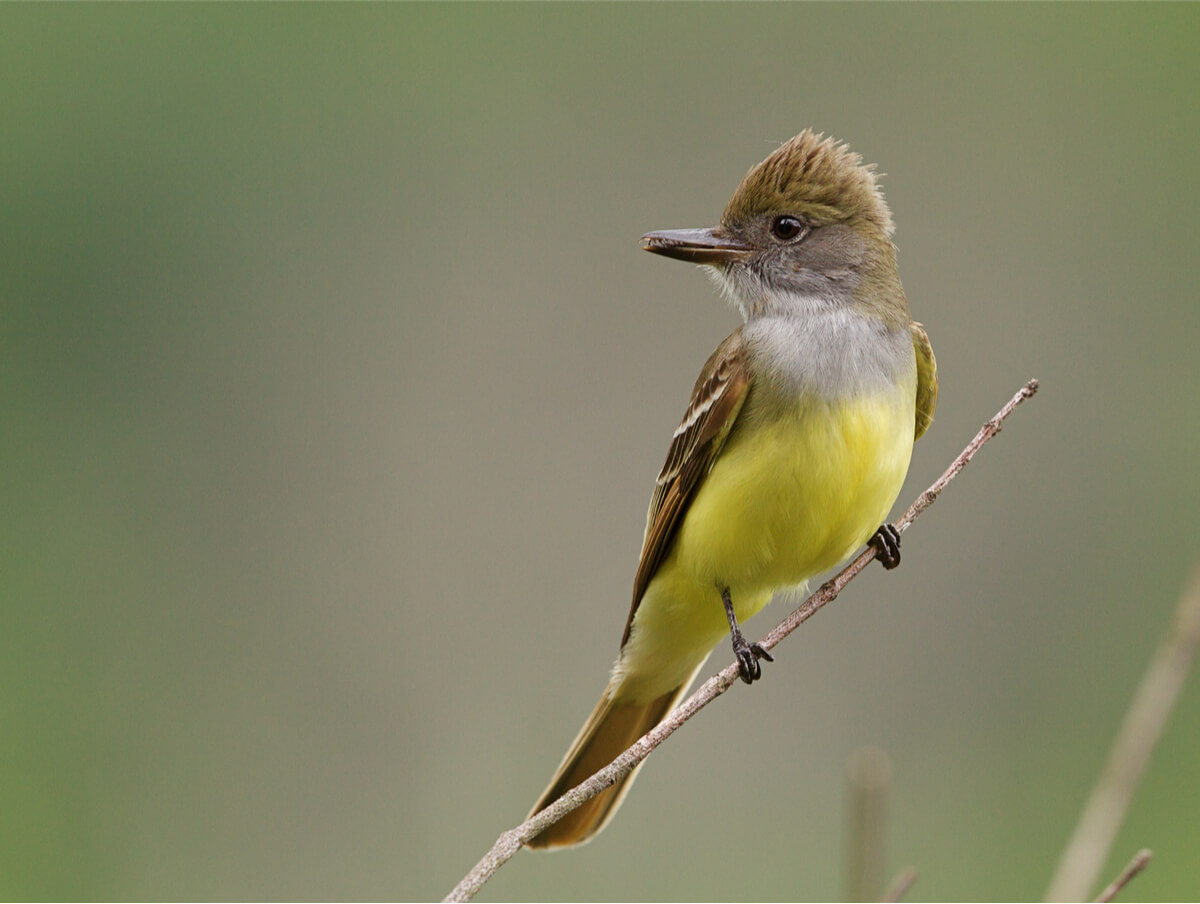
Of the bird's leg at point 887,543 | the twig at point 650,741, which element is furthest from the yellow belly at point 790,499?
the twig at point 650,741

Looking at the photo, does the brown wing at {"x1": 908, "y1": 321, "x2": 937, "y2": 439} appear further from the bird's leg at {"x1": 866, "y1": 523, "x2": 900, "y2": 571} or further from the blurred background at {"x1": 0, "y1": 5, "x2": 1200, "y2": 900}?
the blurred background at {"x1": 0, "y1": 5, "x2": 1200, "y2": 900}

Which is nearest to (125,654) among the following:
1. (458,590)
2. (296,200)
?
(458,590)

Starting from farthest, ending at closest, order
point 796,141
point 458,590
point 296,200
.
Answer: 1. point 296,200
2. point 458,590
3. point 796,141

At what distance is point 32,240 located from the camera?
8.00 meters

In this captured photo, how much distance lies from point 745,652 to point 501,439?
391cm

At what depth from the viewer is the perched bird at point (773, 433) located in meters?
3.58

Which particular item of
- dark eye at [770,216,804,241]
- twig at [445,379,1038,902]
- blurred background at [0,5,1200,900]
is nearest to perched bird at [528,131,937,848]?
dark eye at [770,216,804,241]

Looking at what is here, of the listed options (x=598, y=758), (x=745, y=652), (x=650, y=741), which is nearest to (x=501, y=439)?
(x=598, y=758)

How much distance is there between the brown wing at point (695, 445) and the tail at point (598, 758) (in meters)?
0.28

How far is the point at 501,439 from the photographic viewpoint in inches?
293

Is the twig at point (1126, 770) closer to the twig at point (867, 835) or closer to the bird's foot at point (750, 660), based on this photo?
the twig at point (867, 835)

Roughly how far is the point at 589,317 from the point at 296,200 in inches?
77.8

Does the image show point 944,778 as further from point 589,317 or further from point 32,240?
point 32,240

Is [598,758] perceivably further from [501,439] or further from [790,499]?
[501,439]
